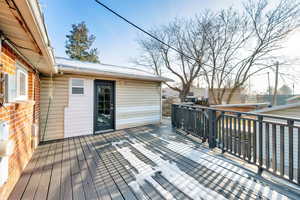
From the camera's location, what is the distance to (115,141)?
3709 mm

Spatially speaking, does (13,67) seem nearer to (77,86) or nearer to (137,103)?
(77,86)

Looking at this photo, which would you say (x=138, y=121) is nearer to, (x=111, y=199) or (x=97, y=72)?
(x=97, y=72)

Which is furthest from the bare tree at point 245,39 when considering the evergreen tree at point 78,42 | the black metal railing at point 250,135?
the evergreen tree at point 78,42

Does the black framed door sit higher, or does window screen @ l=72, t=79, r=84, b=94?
window screen @ l=72, t=79, r=84, b=94

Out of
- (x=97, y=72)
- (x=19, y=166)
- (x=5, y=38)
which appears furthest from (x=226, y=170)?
(x=97, y=72)

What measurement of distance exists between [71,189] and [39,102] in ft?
10.2

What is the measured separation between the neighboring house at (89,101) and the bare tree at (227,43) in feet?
15.3

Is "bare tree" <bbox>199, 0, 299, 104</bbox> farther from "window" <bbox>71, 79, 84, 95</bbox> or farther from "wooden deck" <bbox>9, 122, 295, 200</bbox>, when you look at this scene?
"window" <bbox>71, 79, 84, 95</bbox>

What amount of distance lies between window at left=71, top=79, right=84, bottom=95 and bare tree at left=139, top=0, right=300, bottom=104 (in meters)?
6.09

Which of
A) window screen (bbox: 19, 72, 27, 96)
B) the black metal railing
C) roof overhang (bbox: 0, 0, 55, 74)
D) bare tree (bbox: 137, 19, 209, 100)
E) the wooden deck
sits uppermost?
bare tree (bbox: 137, 19, 209, 100)

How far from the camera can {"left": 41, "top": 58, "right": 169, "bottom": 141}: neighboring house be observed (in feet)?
12.7

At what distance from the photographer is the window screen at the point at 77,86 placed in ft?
13.6

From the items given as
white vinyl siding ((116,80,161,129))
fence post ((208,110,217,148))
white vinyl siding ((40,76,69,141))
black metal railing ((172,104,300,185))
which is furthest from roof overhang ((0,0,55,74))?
fence post ((208,110,217,148))

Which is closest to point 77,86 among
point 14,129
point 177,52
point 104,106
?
point 104,106
